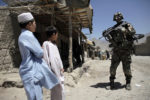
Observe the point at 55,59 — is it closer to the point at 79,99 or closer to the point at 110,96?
the point at 79,99

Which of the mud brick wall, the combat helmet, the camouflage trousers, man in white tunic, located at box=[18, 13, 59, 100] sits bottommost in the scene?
the mud brick wall

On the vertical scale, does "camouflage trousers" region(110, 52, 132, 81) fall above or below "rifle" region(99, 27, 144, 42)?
below

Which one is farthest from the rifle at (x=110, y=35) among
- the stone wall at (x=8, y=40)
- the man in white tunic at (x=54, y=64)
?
the stone wall at (x=8, y=40)

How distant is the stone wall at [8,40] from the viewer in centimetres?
640

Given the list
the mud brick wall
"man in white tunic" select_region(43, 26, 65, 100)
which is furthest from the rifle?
the mud brick wall

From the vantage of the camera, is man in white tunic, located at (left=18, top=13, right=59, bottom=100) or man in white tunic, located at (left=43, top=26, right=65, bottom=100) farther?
man in white tunic, located at (left=43, top=26, right=65, bottom=100)

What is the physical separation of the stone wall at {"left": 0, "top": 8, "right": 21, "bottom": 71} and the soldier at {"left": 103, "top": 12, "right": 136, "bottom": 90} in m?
4.14

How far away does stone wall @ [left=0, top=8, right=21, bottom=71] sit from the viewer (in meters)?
6.40

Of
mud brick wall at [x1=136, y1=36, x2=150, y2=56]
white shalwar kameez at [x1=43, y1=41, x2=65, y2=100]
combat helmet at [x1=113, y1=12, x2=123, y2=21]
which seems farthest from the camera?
mud brick wall at [x1=136, y1=36, x2=150, y2=56]

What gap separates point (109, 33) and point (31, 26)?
10.1 ft

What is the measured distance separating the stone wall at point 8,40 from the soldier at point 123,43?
414 centimetres

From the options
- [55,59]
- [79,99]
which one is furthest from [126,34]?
[55,59]

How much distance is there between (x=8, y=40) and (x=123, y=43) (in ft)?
15.2

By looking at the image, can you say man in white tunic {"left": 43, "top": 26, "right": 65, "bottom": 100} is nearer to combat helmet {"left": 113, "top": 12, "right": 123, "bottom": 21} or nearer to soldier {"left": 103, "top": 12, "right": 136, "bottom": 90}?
soldier {"left": 103, "top": 12, "right": 136, "bottom": 90}
